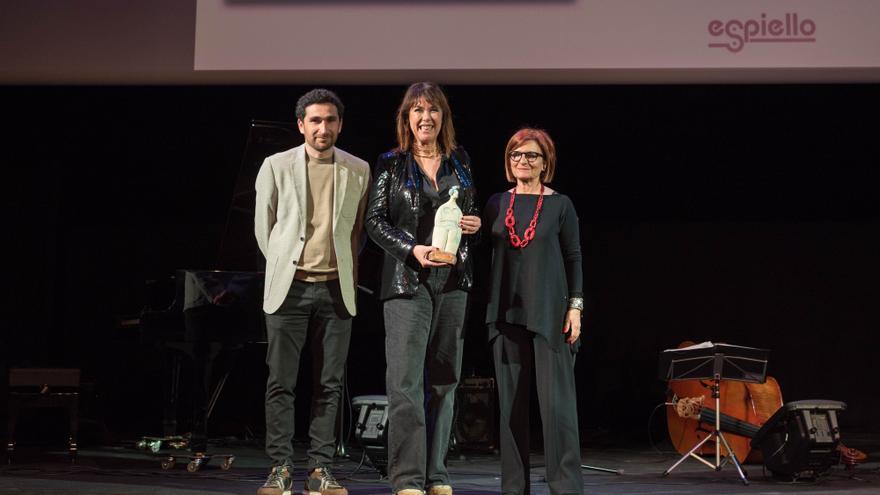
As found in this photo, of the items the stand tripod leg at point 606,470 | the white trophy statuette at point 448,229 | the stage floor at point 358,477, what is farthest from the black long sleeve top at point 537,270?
the stand tripod leg at point 606,470

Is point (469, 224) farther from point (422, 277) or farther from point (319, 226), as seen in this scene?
point (319, 226)

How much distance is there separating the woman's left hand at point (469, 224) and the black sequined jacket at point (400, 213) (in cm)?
9

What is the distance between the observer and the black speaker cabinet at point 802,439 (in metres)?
4.64

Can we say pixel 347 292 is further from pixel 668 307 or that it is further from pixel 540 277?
pixel 668 307

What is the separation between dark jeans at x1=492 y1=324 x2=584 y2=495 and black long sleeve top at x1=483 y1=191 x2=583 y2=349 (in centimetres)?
6

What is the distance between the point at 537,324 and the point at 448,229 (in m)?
0.46

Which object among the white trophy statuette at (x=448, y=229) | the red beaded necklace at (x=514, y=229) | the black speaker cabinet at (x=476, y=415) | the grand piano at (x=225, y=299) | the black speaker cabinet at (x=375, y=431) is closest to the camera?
the white trophy statuette at (x=448, y=229)

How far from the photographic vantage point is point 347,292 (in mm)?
3459

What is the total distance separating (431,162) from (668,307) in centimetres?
420

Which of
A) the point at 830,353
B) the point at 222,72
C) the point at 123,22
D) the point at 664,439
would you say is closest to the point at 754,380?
the point at 664,439

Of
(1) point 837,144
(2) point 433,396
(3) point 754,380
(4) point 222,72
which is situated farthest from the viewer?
(1) point 837,144

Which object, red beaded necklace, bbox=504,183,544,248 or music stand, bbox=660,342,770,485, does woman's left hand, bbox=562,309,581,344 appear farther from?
music stand, bbox=660,342,770,485

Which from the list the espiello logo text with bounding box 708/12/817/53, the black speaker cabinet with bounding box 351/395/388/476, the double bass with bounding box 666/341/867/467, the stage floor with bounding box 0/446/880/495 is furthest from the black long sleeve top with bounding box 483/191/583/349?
the espiello logo text with bounding box 708/12/817/53

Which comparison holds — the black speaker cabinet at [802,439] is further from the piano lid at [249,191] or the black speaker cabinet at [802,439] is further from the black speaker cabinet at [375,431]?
the piano lid at [249,191]
